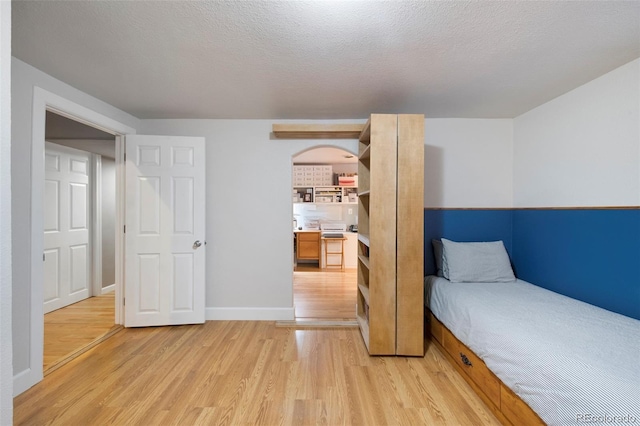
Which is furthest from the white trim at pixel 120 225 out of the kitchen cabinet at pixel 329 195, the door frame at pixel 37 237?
the kitchen cabinet at pixel 329 195

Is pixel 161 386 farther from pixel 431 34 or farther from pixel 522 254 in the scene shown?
pixel 522 254

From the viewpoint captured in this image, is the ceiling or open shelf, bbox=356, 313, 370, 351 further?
open shelf, bbox=356, 313, 370, 351

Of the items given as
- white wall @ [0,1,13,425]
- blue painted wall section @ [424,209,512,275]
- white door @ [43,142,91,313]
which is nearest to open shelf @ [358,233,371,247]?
blue painted wall section @ [424,209,512,275]

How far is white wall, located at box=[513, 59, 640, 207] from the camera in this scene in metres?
2.02

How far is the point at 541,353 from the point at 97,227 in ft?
17.5

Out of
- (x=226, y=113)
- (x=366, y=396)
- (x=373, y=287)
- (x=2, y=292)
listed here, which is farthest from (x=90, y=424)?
(x=226, y=113)

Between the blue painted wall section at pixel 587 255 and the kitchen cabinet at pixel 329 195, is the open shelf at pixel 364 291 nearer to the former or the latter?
the blue painted wall section at pixel 587 255

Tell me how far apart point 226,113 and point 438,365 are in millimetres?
3221

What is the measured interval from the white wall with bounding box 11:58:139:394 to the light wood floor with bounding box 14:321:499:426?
233 millimetres

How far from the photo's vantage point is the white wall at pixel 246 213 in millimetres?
3311

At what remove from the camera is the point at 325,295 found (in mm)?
4305

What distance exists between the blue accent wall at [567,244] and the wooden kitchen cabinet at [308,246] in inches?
129

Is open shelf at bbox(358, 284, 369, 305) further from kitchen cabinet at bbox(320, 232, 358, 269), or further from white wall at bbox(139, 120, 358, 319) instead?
kitchen cabinet at bbox(320, 232, 358, 269)

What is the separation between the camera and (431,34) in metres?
1.68
